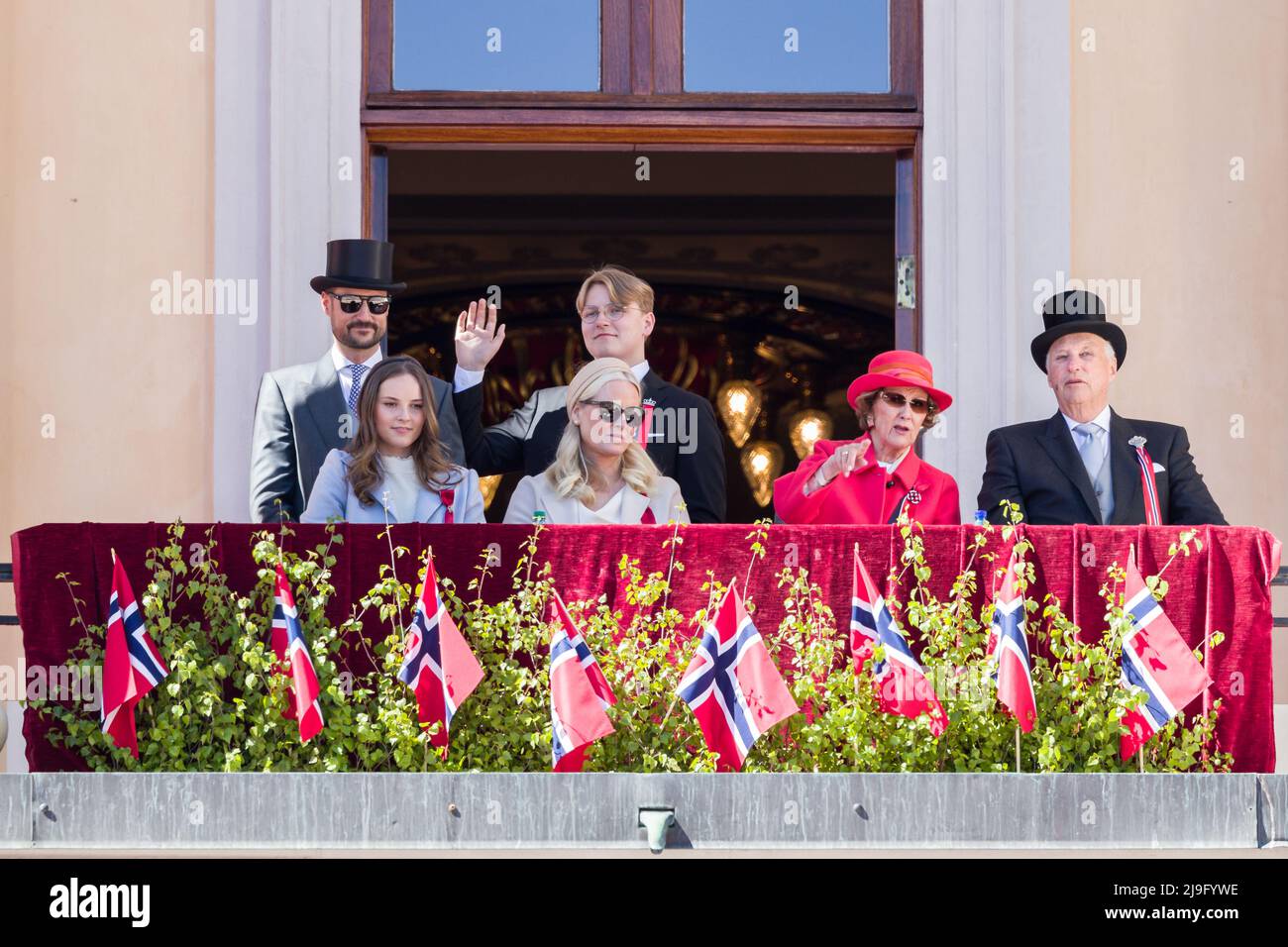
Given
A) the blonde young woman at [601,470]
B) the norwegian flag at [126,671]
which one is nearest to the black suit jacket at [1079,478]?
the blonde young woman at [601,470]

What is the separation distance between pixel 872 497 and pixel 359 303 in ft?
7.30

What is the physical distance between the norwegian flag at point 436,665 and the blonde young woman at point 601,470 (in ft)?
2.41

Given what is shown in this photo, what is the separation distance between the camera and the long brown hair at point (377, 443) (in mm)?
8438

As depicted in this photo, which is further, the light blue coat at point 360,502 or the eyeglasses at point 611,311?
the eyeglasses at point 611,311

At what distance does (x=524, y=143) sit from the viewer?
34.6 feet

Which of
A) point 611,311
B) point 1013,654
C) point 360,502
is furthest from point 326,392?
point 1013,654

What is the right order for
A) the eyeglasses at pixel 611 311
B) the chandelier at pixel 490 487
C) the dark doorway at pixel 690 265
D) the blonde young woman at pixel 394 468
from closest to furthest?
the blonde young woman at pixel 394 468
the eyeglasses at pixel 611 311
the dark doorway at pixel 690 265
the chandelier at pixel 490 487

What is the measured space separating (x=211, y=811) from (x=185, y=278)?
11.2ft

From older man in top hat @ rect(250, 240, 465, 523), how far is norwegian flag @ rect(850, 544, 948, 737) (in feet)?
6.48

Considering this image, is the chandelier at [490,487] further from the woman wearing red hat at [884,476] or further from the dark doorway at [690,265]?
the woman wearing red hat at [884,476]

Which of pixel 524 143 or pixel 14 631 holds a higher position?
pixel 524 143

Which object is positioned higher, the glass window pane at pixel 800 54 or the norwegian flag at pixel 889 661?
the glass window pane at pixel 800 54
